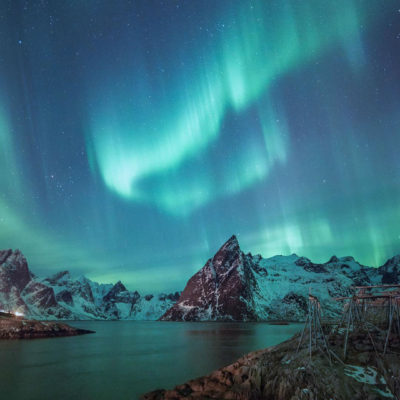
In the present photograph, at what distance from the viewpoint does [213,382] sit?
90.3 ft

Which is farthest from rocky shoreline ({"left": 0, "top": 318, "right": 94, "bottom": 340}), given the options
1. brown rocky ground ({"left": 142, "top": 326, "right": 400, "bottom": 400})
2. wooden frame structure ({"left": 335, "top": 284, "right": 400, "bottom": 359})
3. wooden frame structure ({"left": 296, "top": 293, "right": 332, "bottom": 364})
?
wooden frame structure ({"left": 335, "top": 284, "right": 400, "bottom": 359})

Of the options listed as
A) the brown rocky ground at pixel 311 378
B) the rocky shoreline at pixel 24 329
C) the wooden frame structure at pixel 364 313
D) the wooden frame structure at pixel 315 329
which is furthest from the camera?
the rocky shoreline at pixel 24 329

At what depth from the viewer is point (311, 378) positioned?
69.7 feet

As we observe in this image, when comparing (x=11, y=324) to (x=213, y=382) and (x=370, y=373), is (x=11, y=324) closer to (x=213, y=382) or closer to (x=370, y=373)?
(x=213, y=382)

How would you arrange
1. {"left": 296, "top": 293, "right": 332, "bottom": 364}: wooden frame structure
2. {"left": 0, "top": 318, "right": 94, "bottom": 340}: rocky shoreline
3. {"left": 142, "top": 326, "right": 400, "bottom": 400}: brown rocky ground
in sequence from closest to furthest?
1. {"left": 142, "top": 326, "right": 400, "bottom": 400}: brown rocky ground
2. {"left": 296, "top": 293, "right": 332, "bottom": 364}: wooden frame structure
3. {"left": 0, "top": 318, "right": 94, "bottom": 340}: rocky shoreline

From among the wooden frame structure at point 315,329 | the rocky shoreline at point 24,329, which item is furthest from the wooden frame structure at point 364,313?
the rocky shoreline at point 24,329

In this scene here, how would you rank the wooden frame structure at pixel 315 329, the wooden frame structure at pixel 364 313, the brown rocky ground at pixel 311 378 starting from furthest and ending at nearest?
the wooden frame structure at pixel 315 329, the wooden frame structure at pixel 364 313, the brown rocky ground at pixel 311 378

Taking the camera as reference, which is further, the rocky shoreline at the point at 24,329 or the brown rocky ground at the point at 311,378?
the rocky shoreline at the point at 24,329

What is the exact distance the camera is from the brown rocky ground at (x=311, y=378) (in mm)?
19891

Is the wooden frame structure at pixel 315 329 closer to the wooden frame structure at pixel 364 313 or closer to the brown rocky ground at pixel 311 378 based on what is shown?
the brown rocky ground at pixel 311 378

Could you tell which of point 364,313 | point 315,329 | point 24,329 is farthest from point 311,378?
point 24,329

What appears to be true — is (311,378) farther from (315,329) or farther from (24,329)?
(24,329)

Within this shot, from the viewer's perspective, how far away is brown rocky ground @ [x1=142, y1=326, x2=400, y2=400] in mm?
19891

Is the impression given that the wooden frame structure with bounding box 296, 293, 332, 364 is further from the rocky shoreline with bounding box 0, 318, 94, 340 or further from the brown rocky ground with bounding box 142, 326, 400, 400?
the rocky shoreline with bounding box 0, 318, 94, 340
